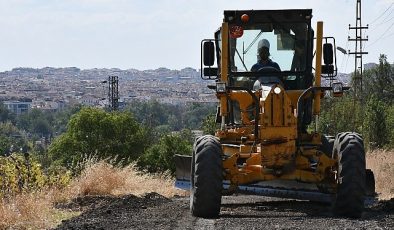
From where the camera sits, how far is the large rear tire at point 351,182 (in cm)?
1238

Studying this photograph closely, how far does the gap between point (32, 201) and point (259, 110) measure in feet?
12.5

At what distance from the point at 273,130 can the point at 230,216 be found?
4.59 ft

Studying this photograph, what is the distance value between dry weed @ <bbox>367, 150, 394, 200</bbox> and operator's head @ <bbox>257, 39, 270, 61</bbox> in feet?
19.7

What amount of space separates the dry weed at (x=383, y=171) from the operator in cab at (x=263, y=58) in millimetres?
5927

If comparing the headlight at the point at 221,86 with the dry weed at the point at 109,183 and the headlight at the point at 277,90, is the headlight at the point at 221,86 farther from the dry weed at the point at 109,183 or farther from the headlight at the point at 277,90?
the dry weed at the point at 109,183

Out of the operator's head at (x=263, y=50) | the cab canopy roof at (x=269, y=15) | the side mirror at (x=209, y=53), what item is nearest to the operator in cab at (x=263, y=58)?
the operator's head at (x=263, y=50)

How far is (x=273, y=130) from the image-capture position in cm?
1267

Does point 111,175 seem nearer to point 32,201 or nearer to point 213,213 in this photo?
point 32,201

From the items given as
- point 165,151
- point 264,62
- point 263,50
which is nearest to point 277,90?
point 264,62

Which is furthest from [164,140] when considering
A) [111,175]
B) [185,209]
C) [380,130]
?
[185,209]

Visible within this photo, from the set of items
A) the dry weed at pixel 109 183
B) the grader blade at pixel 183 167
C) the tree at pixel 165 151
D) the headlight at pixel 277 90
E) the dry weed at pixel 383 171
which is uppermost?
the headlight at pixel 277 90

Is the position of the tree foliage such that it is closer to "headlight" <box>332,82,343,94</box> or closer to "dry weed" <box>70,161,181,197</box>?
"dry weed" <box>70,161,181,197</box>

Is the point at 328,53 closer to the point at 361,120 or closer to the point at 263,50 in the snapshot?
the point at 263,50

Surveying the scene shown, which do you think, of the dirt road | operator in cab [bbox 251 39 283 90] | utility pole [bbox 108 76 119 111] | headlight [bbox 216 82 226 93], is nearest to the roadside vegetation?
the dirt road
